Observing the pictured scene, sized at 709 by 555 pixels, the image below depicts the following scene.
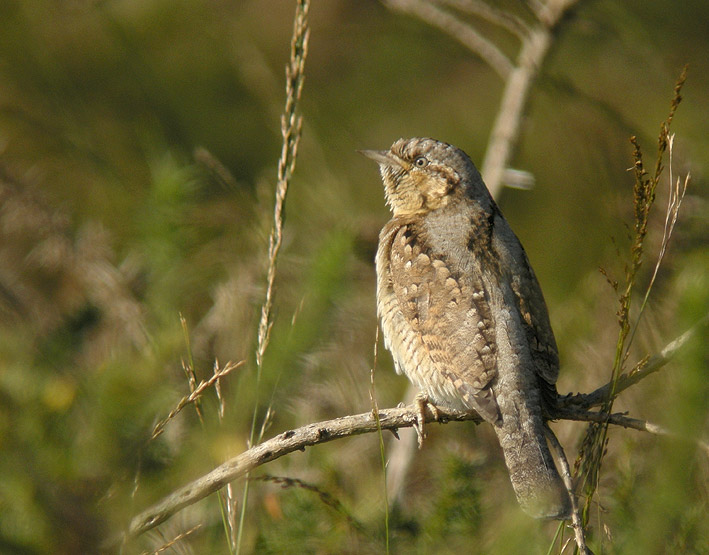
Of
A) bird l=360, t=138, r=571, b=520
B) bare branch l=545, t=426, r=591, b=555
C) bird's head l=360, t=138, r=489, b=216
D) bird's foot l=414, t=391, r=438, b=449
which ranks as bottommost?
bird's foot l=414, t=391, r=438, b=449

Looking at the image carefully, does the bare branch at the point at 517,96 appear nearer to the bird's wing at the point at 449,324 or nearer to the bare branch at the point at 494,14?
the bare branch at the point at 494,14

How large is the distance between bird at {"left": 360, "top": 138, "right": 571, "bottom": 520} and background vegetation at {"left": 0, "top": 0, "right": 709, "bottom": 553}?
21cm

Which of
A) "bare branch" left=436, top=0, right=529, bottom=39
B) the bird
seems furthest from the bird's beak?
"bare branch" left=436, top=0, right=529, bottom=39

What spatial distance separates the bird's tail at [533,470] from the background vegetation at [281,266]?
135 mm

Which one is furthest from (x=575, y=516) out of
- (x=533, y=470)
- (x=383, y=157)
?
(x=383, y=157)

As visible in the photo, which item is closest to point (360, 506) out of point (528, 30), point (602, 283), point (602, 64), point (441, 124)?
point (602, 283)

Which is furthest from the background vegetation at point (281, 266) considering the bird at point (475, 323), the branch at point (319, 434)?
the bird at point (475, 323)

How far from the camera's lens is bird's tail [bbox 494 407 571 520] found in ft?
7.38

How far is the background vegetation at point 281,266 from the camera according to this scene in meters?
1.87

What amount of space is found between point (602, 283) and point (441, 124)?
13.1 feet

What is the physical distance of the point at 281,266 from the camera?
4.45m

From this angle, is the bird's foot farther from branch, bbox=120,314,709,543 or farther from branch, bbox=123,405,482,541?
A: branch, bbox=123,405,482,541

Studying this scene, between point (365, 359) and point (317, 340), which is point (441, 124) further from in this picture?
point (317, 340)

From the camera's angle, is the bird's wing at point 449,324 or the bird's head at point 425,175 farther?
the bird's head at point 425,175
